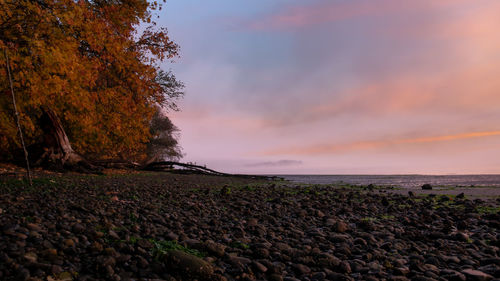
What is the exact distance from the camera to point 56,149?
68.3ft

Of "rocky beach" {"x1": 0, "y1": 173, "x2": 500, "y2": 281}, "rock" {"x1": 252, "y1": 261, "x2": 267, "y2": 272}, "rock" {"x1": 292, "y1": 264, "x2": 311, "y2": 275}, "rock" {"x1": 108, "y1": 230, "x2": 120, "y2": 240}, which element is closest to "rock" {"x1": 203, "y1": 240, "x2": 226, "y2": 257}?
"rocky beach" {"x1": 0, "y1": 173, "x2": 500, "y2": 281}

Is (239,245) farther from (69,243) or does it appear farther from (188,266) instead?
(69,243)

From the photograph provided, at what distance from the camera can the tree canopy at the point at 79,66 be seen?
45.4 feet

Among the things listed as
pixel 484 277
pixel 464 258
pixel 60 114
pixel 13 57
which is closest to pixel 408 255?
pixel 464 258

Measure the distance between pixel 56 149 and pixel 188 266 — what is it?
20.8 metres

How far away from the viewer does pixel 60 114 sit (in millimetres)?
21688

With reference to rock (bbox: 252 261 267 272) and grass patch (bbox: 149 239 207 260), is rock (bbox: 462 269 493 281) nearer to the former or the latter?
rock (bbox: 252 261 267 272)

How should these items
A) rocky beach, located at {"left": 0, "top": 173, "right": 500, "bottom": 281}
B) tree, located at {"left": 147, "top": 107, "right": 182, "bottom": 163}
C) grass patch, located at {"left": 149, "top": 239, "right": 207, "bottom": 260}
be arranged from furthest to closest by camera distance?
tree, located at {"left": 147, "top": 107, "right": 182, "bottom": 163} < grass patch, located at {"left": 149, "top": 239, "right": 207, "bottom": 260} < rocky beach, located at {"left": 0, "top": 173, "right": 500, "bottom": 281}

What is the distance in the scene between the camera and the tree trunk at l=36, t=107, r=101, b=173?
20.3 meters

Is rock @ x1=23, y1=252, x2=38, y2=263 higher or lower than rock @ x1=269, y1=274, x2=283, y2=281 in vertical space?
higher

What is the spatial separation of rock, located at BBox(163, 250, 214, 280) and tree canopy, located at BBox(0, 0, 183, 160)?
8758 millimetres

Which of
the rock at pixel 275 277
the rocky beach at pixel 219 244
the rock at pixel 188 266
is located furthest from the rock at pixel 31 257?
the rock at pixel 275 277

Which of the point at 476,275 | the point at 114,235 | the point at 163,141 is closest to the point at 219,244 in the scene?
the point at 114,235

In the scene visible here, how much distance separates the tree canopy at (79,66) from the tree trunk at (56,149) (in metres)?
0.66
